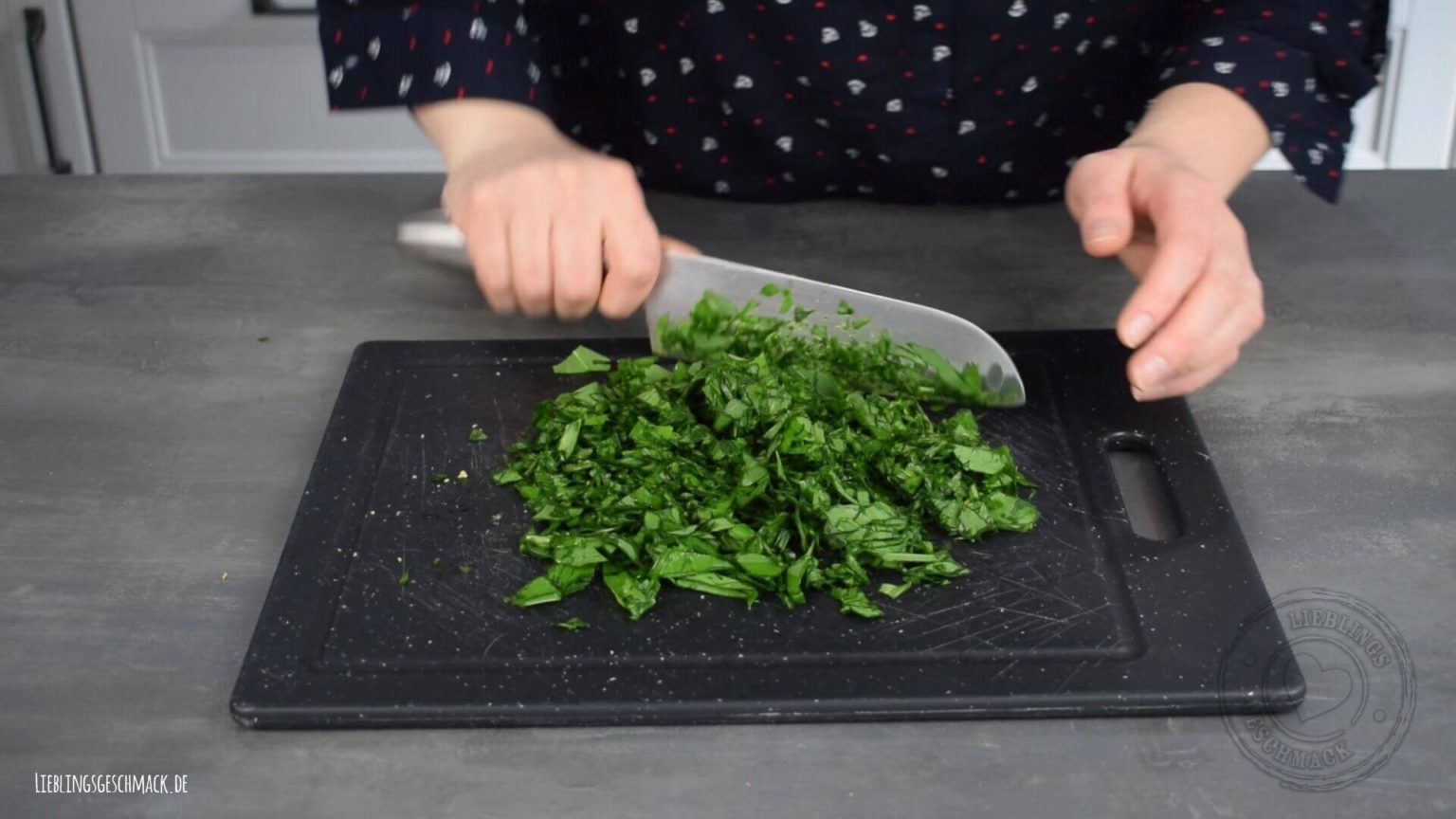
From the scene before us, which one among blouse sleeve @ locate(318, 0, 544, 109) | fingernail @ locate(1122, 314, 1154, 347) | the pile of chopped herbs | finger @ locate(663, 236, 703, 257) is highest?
blouse sleeve @ locate(318, 0, 544, 109)

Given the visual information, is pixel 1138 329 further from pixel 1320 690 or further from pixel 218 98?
pixel 218 98

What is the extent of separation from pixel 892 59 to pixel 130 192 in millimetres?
838

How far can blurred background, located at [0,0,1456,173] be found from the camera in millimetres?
2459

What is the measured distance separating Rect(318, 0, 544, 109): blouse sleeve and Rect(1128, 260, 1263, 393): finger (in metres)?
0.56

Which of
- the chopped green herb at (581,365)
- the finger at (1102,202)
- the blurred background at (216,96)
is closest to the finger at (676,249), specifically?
the chopped green herb at (581,365)

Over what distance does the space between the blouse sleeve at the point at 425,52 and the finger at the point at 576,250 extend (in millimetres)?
203

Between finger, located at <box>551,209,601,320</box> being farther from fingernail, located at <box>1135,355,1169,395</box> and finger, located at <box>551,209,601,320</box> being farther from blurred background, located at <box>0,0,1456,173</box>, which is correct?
blurred background, located at <box>0,0,1456,173</box>

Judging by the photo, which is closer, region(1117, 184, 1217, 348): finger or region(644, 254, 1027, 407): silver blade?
region(1117, 184, 1217, 348): finger

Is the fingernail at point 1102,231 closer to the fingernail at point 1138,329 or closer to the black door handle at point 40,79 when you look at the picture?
the fingernail at point 1138,329

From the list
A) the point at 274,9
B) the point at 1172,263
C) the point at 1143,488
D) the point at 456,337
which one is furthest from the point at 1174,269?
the point at 274,9

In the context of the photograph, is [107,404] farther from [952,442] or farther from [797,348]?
[952,442]

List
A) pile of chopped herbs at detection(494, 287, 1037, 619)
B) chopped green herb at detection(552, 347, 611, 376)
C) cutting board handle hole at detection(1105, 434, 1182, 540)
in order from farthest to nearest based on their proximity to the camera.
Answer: chopped green herb at detection(552, 347, 611, 376)
cutting board handle hole at detection(1105, 434, 1182, 540)
pile of chopped herbs at detection(494, 287, 1037, 619)

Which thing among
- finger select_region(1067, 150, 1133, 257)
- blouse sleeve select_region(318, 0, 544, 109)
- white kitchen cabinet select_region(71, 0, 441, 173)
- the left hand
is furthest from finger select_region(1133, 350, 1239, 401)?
white kitchen cabinet select_region(71, 0, 441, 173)

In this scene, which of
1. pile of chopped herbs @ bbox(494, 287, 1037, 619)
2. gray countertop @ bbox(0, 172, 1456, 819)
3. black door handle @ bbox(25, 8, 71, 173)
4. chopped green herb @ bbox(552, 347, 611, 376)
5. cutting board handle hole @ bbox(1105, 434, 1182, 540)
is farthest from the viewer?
black door handle @ bbox(25, 8, 71, 173)
